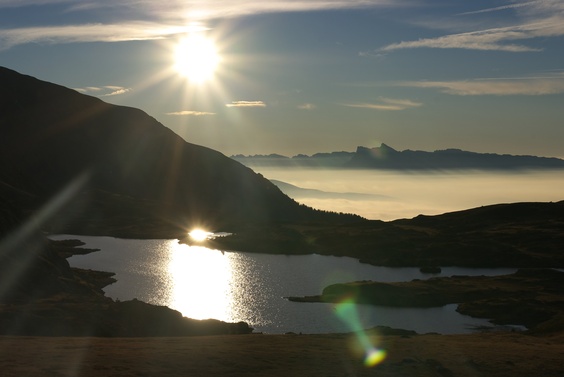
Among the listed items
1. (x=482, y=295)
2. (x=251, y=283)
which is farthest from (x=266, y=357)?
(x=251, y=283)

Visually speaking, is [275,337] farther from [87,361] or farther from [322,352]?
[87,361]

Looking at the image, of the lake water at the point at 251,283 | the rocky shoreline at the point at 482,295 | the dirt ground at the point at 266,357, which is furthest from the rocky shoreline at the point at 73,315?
the rocky shoreline at the point at 482,295

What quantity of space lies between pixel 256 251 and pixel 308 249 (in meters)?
13.4

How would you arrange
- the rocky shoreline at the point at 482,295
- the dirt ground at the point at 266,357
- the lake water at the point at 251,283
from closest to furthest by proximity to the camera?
the dirt ground at the point at 266,357 → the lake water at the point at 251,283 → the rocky shoreline at the point at 482,295

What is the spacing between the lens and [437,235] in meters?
177

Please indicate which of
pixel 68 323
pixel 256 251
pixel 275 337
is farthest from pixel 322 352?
pixel 256 251

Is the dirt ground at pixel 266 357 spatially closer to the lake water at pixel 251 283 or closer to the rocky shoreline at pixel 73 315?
the rocky shoreline at pixel 73 315

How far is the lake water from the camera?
280 feet

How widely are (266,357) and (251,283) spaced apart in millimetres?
78170

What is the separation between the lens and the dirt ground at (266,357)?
3428cm

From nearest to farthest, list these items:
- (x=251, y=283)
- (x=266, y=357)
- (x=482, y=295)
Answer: (x=266, y=357), (x=482, y=295), (x=251, y=283)

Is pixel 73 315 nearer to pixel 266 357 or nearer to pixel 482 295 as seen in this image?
pixel 266 357

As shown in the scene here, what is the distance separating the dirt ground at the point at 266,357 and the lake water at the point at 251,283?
3219 cm

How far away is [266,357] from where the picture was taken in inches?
1518
